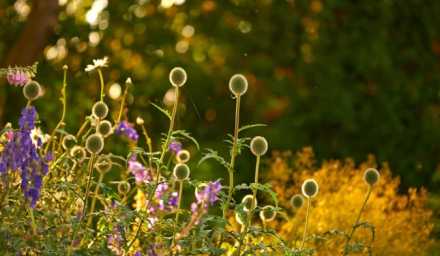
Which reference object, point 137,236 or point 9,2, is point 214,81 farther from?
point 137,236

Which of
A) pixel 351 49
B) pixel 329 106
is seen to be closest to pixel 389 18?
pixel 351 49

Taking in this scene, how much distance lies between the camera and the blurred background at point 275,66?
7.13m

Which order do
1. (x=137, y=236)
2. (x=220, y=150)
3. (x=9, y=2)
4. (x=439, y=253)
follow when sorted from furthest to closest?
(x=9, y=2) → (x=220, y=150) → (x=439, y=253) → (x=137, y=236)

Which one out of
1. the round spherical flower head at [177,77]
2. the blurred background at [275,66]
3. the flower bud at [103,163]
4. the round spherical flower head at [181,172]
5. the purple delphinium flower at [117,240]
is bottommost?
the purple delphinium flower at [117,240]

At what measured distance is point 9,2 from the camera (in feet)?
24.6

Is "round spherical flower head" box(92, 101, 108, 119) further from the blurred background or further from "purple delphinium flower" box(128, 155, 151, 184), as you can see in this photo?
the blurred background

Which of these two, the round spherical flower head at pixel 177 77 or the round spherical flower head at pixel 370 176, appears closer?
the round spherical flower head at pixel 177 77

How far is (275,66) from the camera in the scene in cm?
748

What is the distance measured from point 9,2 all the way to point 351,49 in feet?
8.83

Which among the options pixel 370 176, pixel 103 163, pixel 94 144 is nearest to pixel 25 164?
pixel 94 144

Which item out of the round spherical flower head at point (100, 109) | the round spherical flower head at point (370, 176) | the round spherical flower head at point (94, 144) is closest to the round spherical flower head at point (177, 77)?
the round spherical flower head at point (100, 109)

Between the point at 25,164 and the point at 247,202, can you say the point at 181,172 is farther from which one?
the point at 25,164

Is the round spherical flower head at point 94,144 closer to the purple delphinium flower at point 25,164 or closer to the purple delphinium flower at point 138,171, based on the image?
the purple delphinium flower at point 25,164

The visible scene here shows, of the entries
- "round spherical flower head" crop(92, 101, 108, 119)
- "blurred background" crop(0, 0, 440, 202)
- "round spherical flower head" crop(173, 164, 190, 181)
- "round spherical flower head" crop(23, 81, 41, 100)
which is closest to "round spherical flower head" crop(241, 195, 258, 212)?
"round spherical flower head" crop(173, 164, 190, 181)
